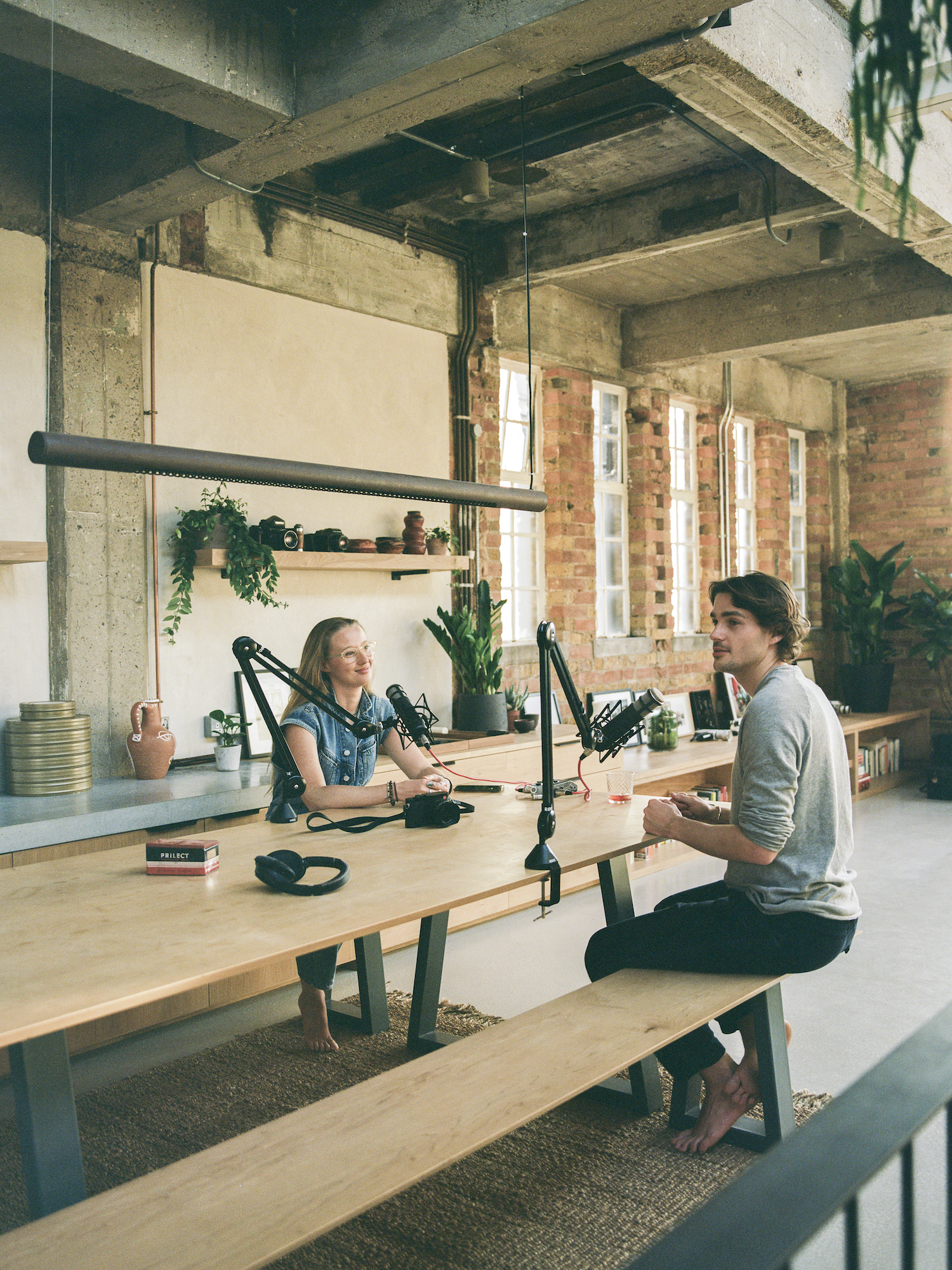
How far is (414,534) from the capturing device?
5160 millimetres

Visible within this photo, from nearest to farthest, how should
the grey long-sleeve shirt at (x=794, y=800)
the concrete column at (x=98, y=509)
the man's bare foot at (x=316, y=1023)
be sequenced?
the grey long-sleeve shirt at (x=794, y=800) < the man's bare foot at (x=316, y=1023) < the concrete column at (x=98, y=509)

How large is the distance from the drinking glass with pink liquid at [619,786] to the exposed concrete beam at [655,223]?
9.99 feet

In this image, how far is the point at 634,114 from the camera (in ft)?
14.1

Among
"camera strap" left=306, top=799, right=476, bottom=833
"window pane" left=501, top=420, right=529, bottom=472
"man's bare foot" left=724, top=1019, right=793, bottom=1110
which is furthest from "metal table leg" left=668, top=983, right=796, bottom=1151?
"window pane" left=501, top=420, right=529, bottom=472

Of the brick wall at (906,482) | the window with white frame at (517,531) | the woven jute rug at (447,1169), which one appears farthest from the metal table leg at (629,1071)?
the brick wall at (906,482)

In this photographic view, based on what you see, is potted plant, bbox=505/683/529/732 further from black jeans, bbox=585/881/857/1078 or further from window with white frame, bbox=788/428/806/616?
window with white frame, bbox=788/428/806/616

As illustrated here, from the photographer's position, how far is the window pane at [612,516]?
715cm

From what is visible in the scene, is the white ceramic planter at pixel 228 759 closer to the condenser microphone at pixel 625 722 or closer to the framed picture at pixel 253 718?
the framed picture at pixel 253 718

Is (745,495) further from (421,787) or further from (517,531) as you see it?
(421,787)

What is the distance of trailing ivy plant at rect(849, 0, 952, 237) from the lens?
3.55 feet

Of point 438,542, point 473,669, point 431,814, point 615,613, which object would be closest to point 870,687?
point 615,613

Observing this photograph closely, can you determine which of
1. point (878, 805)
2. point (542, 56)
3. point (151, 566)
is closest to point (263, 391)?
point (151, 566)

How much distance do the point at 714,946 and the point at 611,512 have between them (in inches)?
194

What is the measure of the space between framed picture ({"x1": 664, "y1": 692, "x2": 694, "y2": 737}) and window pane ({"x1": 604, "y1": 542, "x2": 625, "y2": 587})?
2.85ft
